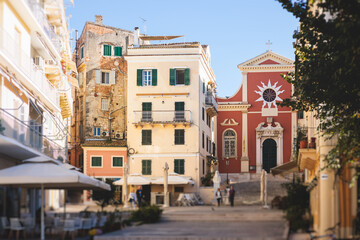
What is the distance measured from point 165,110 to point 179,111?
3.53 feet

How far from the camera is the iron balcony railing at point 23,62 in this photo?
78.1 feet

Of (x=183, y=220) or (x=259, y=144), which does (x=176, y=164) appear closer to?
(x=259, y=144)

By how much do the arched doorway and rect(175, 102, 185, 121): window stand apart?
10523 mm

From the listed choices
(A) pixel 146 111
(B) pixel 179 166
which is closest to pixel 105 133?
(A) pixel 146 111

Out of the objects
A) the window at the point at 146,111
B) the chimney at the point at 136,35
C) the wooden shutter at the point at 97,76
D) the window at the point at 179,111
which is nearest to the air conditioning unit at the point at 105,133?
the wooden shutter at the point at 97,76

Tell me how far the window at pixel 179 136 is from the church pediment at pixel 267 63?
10.1m

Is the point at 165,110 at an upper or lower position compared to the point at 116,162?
upper

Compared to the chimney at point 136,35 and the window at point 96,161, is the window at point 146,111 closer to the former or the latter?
the window at point 96,161

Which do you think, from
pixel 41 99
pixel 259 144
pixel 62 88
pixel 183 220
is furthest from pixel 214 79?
pixel 183 220

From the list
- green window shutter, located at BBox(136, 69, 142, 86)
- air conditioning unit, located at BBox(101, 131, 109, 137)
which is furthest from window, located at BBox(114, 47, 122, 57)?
air conditioning unit, located at BBox(101, 131, 109, 137)

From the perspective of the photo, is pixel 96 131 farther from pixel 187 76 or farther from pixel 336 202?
pixel 336 202

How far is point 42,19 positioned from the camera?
30.5 meters

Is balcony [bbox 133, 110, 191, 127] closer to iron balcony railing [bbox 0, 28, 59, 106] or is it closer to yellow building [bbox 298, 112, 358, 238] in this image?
iron balcony railing [bbox 0, 28, 59, 106]

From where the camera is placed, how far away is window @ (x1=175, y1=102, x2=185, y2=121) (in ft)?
158
